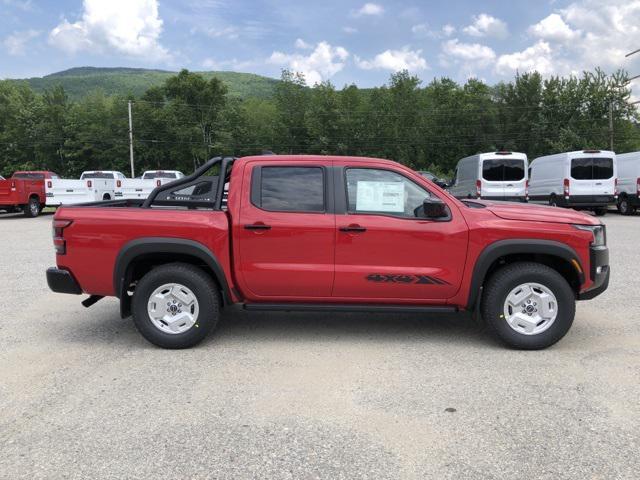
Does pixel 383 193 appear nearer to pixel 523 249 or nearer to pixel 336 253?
pixel 336 253

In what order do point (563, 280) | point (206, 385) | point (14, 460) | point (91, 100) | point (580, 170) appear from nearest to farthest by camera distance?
1. point (14, 460)
2. point (206, 385)
3. point (563, 280)
4. point (580, 170)
5. point (91, 100)

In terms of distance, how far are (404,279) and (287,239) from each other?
1108 mm

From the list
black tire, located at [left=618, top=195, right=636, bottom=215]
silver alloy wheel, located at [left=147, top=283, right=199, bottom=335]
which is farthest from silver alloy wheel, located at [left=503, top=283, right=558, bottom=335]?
black tire, located at [left=618, top=195, right=636, bottom=215]

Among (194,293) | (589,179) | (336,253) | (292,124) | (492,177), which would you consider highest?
(292,124)

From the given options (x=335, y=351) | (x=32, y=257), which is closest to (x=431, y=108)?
(x=32, y=257)

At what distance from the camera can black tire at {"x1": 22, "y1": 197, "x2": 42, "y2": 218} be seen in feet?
70.6

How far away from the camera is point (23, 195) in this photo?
21125 millimetres

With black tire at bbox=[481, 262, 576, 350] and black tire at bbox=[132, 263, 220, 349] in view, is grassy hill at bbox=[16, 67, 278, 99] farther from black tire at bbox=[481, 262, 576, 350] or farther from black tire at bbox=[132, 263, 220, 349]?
black tire at bbox=[481, 262, 576, 350]

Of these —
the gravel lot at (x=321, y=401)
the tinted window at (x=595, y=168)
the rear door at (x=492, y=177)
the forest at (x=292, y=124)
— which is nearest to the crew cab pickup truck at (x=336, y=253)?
the gravel lot at (x=321, y=401)

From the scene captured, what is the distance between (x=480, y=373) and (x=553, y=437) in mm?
1077

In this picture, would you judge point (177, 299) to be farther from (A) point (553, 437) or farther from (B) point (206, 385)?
(A) point (553, 437)

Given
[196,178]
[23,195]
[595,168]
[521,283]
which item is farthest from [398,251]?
[23,195]

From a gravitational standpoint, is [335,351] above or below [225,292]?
below

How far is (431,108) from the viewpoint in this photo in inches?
2606
